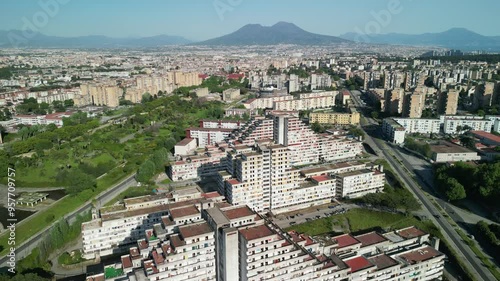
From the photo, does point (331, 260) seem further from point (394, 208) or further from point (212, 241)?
point (394, 208)

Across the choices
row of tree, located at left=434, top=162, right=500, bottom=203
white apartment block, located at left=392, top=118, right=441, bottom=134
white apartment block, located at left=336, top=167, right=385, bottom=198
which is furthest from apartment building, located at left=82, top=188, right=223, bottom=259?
white apartment block, located at left=392, top=118, right=441, bottom=134

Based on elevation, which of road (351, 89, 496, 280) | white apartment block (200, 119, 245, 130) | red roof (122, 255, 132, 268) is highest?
white apartment block (200, 119, 245, 130)

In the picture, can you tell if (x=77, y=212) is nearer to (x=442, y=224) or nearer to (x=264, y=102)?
(x=442, y=224)

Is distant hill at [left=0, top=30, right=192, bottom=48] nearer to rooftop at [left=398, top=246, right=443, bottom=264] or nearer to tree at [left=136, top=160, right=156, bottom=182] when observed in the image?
tree at [left=136, top=160, right=156, bottom=182]

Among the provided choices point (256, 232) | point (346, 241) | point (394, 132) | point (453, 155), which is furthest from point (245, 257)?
point (394, 132)

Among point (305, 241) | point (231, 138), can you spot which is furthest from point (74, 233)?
point (231, 138)

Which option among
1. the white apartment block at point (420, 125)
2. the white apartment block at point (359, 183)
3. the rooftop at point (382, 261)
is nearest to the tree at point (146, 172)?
the white apartment block at point (359, 183)

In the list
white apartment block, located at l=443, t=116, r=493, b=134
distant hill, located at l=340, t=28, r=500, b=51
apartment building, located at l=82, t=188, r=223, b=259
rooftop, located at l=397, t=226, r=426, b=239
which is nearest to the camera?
rooftop, located at l=397, t=226, r=426, b=239
